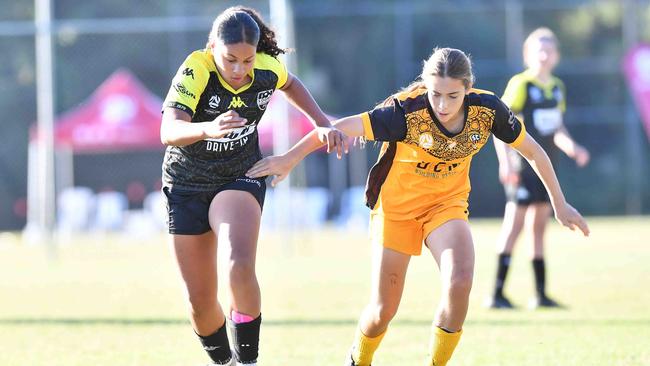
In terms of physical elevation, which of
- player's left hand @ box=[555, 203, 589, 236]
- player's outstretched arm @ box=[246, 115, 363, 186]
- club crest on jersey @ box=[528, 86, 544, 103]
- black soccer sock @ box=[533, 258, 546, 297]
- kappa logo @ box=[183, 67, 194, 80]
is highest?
club crest on jersey @ box=[528, 86, 544, 103]

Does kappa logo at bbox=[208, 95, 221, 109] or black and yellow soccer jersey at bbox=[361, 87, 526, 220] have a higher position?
kappa logo at bbox=[208, 95, 221, 109]

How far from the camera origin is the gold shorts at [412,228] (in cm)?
565

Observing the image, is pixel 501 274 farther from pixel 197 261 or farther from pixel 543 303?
pixel 197 261

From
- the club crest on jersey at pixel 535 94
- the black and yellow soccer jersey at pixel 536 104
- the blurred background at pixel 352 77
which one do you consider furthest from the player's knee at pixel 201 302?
the blurred background at pixel 352 77

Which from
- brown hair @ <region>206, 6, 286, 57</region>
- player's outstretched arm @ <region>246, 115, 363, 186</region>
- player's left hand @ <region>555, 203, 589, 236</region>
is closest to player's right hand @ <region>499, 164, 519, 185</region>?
player's left hand @ <region>555, 203, 589, 236</region>

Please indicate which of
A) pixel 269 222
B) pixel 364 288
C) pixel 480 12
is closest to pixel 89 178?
pixel 269 222

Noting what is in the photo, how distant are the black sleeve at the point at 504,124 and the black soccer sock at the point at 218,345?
1654 mm

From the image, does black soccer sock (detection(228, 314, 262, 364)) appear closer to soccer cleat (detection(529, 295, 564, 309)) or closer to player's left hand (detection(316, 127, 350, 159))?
player's left hand (detection(316, 127, 350, 159))

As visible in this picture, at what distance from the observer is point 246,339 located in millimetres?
5465

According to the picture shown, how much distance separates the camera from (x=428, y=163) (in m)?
5.65

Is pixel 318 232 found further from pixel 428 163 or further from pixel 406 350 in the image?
pixel 428 163

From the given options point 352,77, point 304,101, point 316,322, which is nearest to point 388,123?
point 304,101

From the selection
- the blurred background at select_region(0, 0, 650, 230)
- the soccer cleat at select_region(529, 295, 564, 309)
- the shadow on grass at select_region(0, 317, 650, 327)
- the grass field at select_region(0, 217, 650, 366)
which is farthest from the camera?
the blurred background at select_region(0, 0, 650, 230)

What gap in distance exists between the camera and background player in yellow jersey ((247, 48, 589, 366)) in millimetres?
5383
